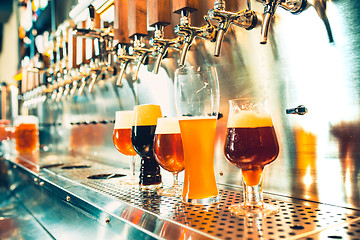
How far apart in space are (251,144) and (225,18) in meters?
0.48

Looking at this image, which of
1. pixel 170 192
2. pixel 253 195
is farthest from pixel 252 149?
pixel 170 192

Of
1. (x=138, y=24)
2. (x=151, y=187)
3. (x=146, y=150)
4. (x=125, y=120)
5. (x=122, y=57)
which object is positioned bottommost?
(x=151, y=187)

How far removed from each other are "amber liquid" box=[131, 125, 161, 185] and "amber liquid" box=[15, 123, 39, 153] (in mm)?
2240

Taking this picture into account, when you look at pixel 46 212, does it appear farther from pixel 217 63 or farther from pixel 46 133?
pixel 46 133

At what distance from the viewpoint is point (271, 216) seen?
79 centimetres

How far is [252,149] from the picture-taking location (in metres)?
0.79

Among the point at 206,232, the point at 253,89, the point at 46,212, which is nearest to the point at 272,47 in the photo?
the point at 253,89

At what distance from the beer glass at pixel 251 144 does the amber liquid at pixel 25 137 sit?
2.72m

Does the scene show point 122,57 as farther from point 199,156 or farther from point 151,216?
point 151,216

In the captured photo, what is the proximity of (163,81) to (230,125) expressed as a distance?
93 cm

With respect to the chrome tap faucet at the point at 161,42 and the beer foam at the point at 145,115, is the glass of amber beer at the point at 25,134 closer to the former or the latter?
the chrome tap faucet at the point at 161,42

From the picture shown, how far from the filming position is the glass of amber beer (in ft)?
10.4

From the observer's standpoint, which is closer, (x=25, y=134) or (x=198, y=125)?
(x=198, y=125)

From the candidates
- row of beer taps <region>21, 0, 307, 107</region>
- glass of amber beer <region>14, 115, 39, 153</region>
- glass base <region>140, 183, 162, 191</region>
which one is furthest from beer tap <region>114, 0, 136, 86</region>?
glass of amber beer <region>14, 115, 39, 153</region>
